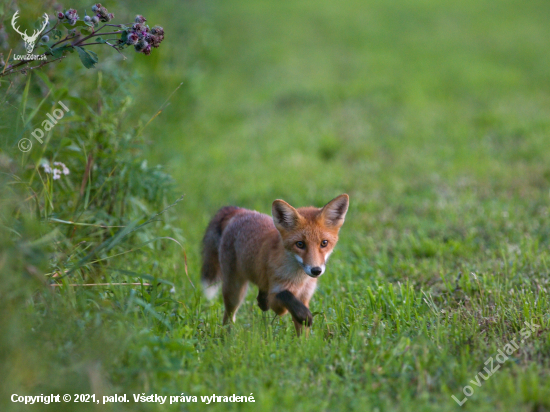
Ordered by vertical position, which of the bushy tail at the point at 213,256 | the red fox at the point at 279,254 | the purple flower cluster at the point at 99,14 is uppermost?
the purple flower cluster at the point at 99,14

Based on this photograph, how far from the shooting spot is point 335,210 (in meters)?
4.51

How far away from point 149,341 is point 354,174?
634cm

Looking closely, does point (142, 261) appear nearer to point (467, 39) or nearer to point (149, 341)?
point (149, 341)

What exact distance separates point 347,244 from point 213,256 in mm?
1950

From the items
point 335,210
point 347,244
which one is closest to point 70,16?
point 335,210

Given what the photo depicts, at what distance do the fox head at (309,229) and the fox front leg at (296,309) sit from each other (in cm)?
25

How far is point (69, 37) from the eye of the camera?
374 centimetres

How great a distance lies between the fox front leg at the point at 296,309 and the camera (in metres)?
3.90

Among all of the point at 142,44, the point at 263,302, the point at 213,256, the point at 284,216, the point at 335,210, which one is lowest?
the point at 213,256

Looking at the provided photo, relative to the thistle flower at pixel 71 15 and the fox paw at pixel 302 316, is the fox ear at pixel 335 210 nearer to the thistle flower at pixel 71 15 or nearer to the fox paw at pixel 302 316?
the fox paw at pixel 302 316

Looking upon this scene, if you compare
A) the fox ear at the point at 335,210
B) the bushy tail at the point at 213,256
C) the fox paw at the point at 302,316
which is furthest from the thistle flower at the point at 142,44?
Answer: the fox paw at the point at 302,316

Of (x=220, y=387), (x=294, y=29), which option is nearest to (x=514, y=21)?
(x=294, y=29)

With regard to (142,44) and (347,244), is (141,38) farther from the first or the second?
(347,244)

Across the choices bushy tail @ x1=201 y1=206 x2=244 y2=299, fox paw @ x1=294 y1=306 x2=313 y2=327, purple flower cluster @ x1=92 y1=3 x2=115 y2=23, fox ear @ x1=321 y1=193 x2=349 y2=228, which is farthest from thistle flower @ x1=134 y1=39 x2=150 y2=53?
fox paw @ x1=294 y1=306 x2=313 y2=327
